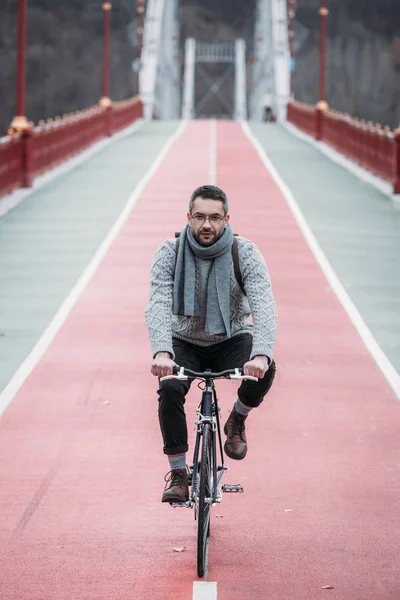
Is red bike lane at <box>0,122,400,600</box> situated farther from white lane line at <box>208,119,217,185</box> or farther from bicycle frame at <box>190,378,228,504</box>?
white lane line at <box>208,119,217,185</box>

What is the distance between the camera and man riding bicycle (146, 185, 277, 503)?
250 inches

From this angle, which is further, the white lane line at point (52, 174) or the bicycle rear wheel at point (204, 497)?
the white lane line at point (52, 174)

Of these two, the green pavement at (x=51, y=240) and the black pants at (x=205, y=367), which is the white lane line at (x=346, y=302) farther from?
the black pants at (x=205, y=367)

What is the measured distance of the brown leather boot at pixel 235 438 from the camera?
7031 millimetres

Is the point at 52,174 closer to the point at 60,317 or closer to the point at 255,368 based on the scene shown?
the point at 60,317

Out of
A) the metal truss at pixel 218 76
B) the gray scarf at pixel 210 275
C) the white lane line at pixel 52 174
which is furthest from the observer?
the metal truss at pixel 218 76

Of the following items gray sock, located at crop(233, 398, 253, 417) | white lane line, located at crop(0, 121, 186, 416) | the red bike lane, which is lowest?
the red bike lane

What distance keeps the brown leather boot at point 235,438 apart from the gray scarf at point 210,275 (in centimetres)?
70

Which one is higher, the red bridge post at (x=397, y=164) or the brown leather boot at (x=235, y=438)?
the red bridge post at (x=397, y=164)

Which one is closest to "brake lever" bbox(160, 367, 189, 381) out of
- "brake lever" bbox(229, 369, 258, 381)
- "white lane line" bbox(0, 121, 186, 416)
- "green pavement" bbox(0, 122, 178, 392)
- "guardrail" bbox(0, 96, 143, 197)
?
"brake lever" bbox(229, 369, 258, 381)

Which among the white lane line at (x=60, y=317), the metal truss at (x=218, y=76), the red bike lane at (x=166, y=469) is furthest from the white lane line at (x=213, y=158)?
the metal truss at (x=218, y=76)

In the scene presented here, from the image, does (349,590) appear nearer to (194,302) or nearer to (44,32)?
(194,302)

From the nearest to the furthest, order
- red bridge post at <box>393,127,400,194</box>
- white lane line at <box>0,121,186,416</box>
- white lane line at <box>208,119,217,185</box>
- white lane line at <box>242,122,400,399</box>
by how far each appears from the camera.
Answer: white lane line at <box>0,121,186,416</box> → white lane line at <box>242,122,400,399</box> → red bridge post at <box>393,127,400,194</box> → white lane line at <box>208,119,217,185</box>

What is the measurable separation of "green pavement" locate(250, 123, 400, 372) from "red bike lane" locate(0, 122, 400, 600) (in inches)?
22.5
